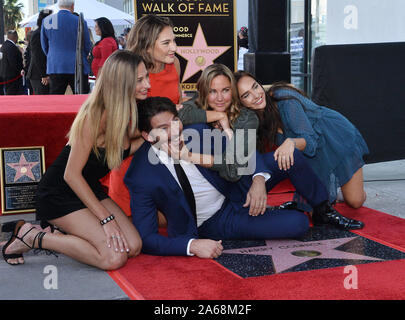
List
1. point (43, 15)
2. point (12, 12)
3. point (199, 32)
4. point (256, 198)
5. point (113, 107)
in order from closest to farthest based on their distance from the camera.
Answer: point (113, 107) < point (256, 198) < point (199, 32) < point (43, 15) < point (12, 12)

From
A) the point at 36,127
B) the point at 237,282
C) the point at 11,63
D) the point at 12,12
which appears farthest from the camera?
the point at 12,12

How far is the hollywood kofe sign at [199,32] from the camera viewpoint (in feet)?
13.6

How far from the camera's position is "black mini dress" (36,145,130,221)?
8.09 ft

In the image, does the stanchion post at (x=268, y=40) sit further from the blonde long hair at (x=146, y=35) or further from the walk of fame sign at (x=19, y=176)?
the walk of fame sign at (x=19, y=176)

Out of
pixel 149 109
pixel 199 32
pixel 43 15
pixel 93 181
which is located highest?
pixel 43 15

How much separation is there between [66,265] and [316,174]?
1488 millimetres

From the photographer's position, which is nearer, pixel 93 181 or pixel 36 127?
pixel 93 181

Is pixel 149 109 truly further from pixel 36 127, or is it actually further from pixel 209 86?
pixel 36 127

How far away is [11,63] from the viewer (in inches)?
346

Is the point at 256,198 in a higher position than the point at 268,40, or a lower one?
lower

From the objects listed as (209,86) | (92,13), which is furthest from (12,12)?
(209,86)

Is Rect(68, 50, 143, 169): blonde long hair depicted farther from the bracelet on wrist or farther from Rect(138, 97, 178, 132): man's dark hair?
the bracelet on wrist

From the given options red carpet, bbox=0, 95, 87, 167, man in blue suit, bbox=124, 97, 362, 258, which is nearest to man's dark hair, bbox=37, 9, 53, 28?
red carpet, bbox=0, 95, 87, 167

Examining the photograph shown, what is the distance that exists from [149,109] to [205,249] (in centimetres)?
71
